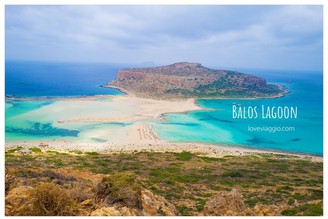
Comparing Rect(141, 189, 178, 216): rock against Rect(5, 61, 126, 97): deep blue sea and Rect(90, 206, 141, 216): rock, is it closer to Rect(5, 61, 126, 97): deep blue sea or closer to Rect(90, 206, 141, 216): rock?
Rect(90, 206, 141, 216): rock

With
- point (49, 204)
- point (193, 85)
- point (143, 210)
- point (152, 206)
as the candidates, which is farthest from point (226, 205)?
point (193, 85)

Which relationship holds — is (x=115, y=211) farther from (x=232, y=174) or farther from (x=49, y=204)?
(x=232, y=174)

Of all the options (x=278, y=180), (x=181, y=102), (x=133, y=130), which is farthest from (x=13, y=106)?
(x=278, y=180)

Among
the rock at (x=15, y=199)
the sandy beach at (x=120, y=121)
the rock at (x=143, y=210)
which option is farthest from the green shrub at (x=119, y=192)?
the sandy beach at (x=120, y=121)

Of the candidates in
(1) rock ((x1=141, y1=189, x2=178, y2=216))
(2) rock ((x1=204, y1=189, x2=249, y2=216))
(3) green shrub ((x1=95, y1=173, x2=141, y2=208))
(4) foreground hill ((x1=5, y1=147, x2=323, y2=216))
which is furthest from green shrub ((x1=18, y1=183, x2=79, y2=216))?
(2) rock ((x1=204, y1=189, x2=249, y2=216))

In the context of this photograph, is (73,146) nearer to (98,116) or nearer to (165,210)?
(98,116)
